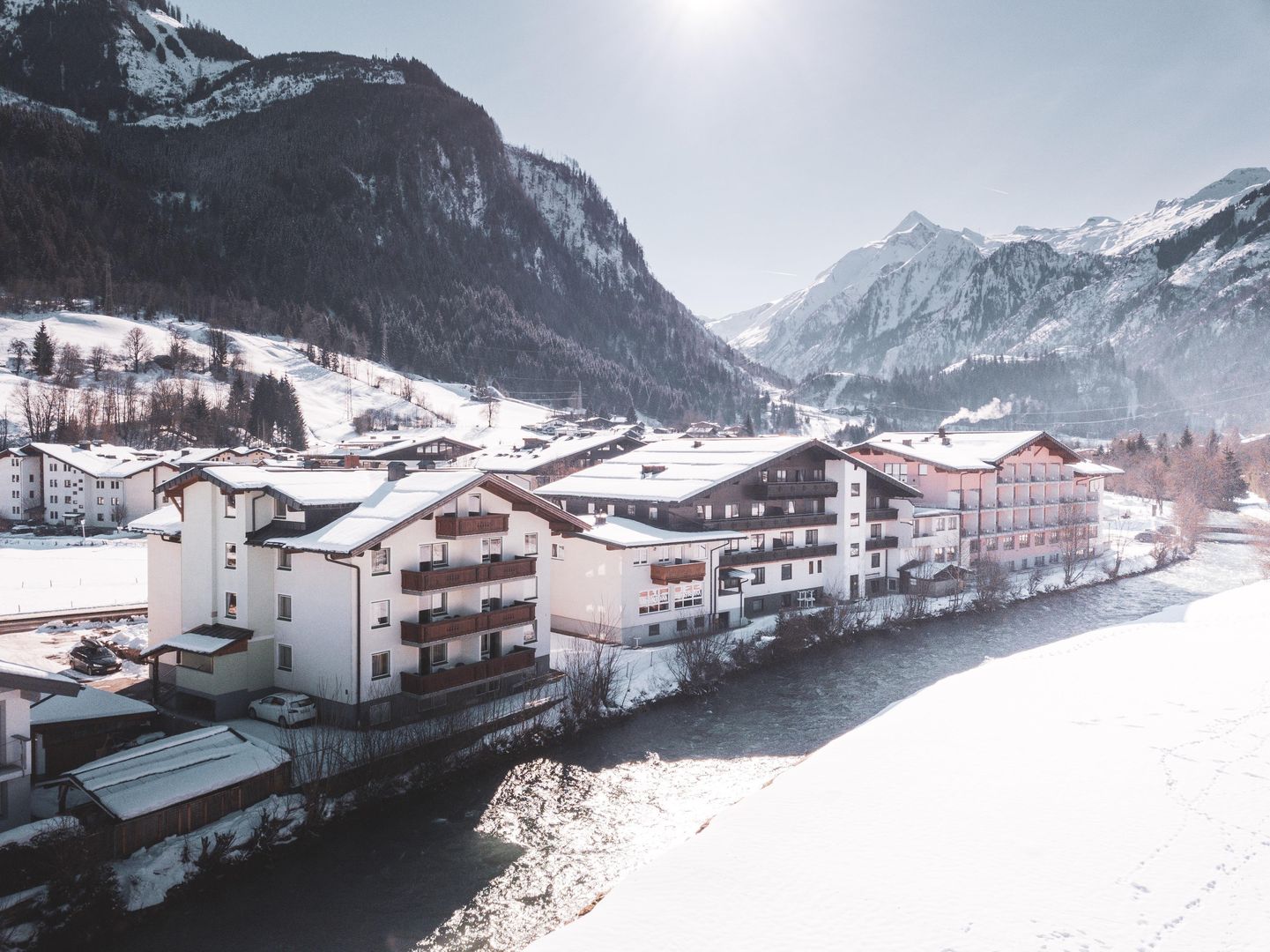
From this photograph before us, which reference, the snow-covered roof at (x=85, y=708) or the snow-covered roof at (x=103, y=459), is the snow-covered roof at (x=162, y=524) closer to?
the snow-covered roof at (x=85, y=708)

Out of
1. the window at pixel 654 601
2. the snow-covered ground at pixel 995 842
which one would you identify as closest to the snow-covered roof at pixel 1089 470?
the snow-covered ground at pixel 995 842

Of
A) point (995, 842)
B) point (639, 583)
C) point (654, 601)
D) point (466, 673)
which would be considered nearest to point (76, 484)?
point (639, 583)

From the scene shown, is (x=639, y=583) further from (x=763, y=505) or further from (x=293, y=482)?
(x=293, y=482)

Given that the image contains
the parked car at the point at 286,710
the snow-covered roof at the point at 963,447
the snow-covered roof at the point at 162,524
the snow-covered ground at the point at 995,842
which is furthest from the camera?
the snow-covered roof at the point at 963,447

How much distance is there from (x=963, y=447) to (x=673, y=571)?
39124mm

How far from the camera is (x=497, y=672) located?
99.7 ft

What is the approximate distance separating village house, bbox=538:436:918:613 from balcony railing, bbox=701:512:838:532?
58 mm

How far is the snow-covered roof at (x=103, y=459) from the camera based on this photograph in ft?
246

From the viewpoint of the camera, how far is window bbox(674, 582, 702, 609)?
40.8 m

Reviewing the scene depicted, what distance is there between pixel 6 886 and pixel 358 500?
15.5 meters

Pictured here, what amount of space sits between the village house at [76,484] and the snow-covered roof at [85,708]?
5711 centimetres

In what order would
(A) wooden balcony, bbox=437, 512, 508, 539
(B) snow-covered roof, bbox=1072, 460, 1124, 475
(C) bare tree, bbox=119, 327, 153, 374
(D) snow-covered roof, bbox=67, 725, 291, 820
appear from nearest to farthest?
(D) snow-covered roof, bbox=67, 725, 291, 820, (A) wooden balcony, bbox=437, 512, 508, 539, (B) snow-covered roof, bbox=1072, 460, 1124, 475, (C) bare tree, bbox=119, 327, 153, 374

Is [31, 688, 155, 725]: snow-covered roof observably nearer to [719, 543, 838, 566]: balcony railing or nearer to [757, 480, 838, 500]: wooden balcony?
[719, 543, 838, 566]: balcony railing

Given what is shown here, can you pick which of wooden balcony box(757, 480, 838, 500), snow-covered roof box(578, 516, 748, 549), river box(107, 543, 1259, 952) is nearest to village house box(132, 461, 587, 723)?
river box(107, 543, 1259, 952)
